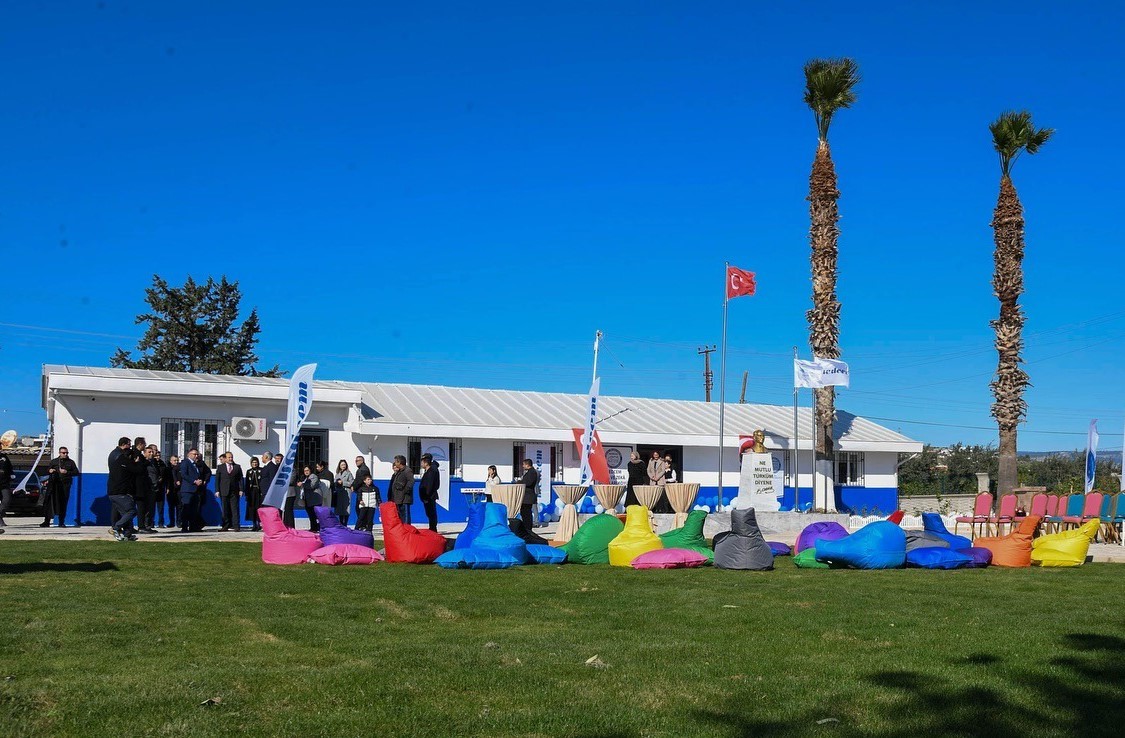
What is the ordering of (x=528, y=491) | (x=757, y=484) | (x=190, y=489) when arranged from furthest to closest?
(x=757, y=484) < (x=190, y=489) < (x=528, y=491)

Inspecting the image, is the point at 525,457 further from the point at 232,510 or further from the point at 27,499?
the point at 27,499

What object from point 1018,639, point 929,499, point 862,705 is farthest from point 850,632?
point 929,499

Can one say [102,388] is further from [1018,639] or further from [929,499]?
[929,499]

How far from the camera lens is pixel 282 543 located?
14.2m

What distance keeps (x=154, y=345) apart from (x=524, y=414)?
1112 inches

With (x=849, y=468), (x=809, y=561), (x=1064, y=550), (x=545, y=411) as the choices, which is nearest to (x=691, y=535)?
(x=809, y=561)

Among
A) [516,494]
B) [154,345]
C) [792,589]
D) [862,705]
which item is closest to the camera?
[862,705]

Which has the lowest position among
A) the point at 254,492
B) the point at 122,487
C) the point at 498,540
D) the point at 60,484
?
the point at 498,540

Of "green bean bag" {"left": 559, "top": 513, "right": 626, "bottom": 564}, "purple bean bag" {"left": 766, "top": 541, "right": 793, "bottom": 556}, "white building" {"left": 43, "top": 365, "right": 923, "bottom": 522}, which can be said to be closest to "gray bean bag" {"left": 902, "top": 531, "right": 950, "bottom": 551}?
"purple bean bag" {"left": 766, "top": 541, "right": 793, "bottom": 556}

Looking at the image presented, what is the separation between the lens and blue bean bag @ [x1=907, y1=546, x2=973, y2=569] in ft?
44.6

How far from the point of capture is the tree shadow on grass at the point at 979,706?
5148 millimetres

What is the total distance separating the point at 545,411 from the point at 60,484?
1417 centimetres

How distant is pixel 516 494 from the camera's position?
20.4 metres

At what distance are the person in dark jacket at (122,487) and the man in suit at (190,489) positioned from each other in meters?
3.91
